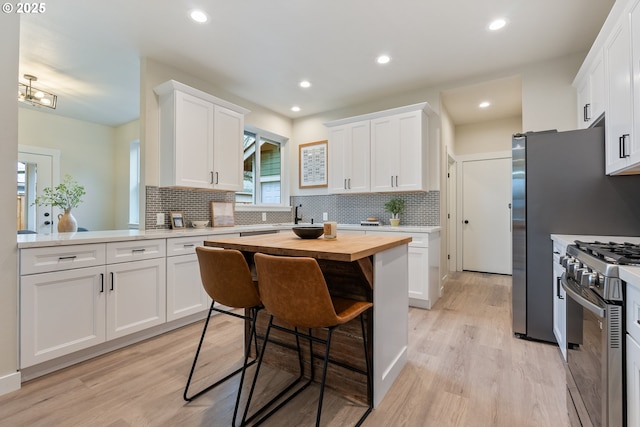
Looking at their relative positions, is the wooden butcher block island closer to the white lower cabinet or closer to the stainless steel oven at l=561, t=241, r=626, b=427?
A: the stainless steel oven at l=561, t=241, r=626, b=427

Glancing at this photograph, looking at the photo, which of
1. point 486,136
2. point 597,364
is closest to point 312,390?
point 597,364

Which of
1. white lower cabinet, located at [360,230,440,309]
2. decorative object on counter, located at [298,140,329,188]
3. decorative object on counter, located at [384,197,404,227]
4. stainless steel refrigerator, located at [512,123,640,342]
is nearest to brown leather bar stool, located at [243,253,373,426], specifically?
stainless steel refrigerator, located at [512,123,640,342]

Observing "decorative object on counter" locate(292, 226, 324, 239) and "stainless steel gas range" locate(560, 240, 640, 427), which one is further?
"decorative object on counter" locate(292, 226, 324, 239)

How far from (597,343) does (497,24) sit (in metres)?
2.59

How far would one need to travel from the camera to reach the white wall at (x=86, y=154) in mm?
4750

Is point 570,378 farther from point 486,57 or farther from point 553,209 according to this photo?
point 486,57

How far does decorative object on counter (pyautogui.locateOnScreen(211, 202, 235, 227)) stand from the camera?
3711mm

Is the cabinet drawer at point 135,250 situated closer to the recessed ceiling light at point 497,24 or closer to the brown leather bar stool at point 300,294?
the brown leather bar stool at point 300,294

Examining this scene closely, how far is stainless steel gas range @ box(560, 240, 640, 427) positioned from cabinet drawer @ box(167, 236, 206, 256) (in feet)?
9.45

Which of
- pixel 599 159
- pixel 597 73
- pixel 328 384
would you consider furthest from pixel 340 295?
pixel 597 73

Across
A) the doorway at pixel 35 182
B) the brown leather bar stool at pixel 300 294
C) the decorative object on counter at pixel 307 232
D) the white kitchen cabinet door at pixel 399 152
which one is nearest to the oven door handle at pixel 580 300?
the brown leather bar stool at pixel 300 294

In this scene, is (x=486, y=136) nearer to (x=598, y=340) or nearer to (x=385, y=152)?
(x=385, y=152)

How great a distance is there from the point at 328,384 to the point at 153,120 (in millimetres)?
3008

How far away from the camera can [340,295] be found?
180 cm
